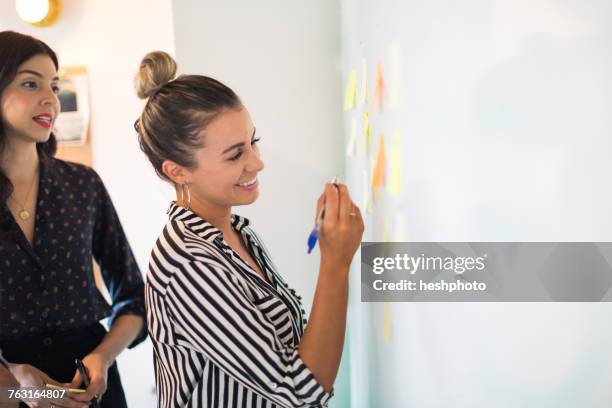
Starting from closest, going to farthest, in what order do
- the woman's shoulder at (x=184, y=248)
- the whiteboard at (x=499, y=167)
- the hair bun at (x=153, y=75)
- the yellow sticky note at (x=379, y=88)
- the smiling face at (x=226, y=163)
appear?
the whiteboard at (x=499, y=167) < the woman's shoulder at (x=184, y=248) < the smiling face at (x=226, y=163) < the hair bun at (x=153, y=75) < the yellow sticky note at (x=379, y=88)

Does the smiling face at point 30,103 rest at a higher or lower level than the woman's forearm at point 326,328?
higher

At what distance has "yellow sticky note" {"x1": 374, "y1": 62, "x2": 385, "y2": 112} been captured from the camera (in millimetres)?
1590

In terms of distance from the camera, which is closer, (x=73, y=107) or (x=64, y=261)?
(x=64, y=261)

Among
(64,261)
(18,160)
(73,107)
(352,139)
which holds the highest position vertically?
(73,107)

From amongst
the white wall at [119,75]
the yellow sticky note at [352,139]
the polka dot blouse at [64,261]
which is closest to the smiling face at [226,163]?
the polka dot blouse at [64,261]

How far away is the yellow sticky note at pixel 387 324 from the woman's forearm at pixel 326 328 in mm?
791

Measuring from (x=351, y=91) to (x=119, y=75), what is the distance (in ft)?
3.41

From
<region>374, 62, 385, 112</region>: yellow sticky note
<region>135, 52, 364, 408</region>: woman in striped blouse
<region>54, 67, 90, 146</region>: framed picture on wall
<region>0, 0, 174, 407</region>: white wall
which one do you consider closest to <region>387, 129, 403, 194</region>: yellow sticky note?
<region>374, 62, 385, 112</region>: yellow sticky note

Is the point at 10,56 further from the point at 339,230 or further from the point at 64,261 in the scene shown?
the point at 339,230

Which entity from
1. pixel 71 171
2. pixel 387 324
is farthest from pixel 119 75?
pixel 387 324

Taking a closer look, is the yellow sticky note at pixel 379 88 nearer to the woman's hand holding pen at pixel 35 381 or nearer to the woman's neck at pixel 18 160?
the woman's neck at pixel 18 160

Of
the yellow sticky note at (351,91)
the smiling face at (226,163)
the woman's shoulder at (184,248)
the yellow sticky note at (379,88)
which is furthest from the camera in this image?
the yellow sticky note at (351,91)

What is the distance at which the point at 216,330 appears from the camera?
0.84 metres

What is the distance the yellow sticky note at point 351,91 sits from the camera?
189 cm
